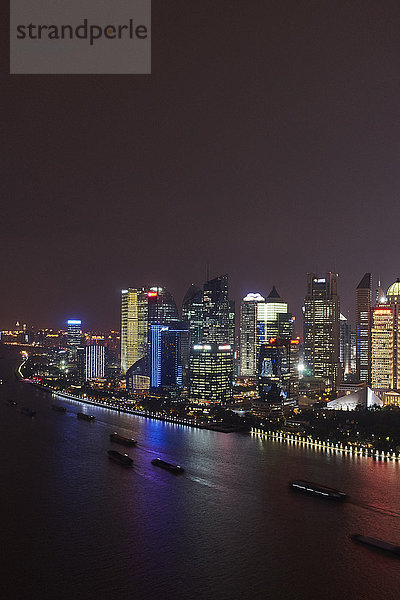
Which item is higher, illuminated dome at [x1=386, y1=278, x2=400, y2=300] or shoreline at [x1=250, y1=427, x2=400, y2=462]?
illuminated dome at [x1=386, y1=278, x2=400, y2=300]

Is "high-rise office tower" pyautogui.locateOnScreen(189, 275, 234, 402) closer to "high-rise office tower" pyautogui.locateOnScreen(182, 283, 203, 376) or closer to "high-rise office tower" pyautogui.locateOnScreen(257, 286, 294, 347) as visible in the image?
"high-rise office tower" pyautogui.locateOnScreen(182, 283, 203, 376)

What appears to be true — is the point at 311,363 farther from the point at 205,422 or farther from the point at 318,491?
the point at 318,491

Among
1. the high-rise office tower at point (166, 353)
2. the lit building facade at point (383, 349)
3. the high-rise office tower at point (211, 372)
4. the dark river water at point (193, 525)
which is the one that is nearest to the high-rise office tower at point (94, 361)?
the high-rise office tower at point (166, 353)

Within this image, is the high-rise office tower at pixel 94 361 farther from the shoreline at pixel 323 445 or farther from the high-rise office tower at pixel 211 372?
the shoreline at pixel 323 445

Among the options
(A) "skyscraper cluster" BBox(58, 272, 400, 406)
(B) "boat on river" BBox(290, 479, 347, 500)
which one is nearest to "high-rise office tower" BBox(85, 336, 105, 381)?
(A) "skyscraper cluster" BBox(58, 272, 400, 406)

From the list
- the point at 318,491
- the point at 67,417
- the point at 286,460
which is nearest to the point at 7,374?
the point at 67,417
